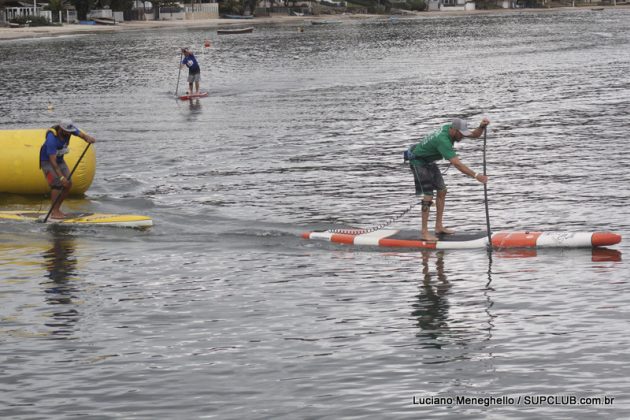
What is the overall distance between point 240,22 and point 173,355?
172 meters

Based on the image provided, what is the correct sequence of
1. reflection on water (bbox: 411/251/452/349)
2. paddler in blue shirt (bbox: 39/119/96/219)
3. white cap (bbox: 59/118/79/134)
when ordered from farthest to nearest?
paddler in blue shirt (bbox: 39/119/96/219), white cap (bbox: 59/118/79/134), reflection on water (bbox: 411/251/452/349)

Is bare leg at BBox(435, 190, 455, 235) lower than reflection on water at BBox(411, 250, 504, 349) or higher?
higher

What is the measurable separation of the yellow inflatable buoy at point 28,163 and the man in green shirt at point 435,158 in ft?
34.6

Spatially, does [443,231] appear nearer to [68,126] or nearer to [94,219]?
[94,219]

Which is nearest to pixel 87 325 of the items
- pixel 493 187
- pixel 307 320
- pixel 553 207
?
pixel 307 320

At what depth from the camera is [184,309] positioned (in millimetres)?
19609

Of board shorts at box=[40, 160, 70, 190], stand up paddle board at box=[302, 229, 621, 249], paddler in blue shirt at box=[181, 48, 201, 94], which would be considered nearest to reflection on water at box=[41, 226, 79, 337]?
board shorts at box=[40, 160, 70, 190]

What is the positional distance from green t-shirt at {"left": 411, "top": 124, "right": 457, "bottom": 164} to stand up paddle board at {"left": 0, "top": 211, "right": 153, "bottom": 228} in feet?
23.7

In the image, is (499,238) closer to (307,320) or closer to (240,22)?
(307,320)

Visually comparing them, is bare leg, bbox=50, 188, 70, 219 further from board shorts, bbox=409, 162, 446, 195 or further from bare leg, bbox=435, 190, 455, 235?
bare leg, bbox=435, 190, 455, 235

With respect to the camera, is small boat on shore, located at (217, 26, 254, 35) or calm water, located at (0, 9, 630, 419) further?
small boat on shore, located at (217, 26, 254, 35)

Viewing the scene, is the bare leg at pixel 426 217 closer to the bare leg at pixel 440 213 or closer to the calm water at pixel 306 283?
the bare leg at pixel 440 213

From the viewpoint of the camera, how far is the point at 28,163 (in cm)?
2956

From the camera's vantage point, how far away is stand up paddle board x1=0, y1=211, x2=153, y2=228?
26.1m
